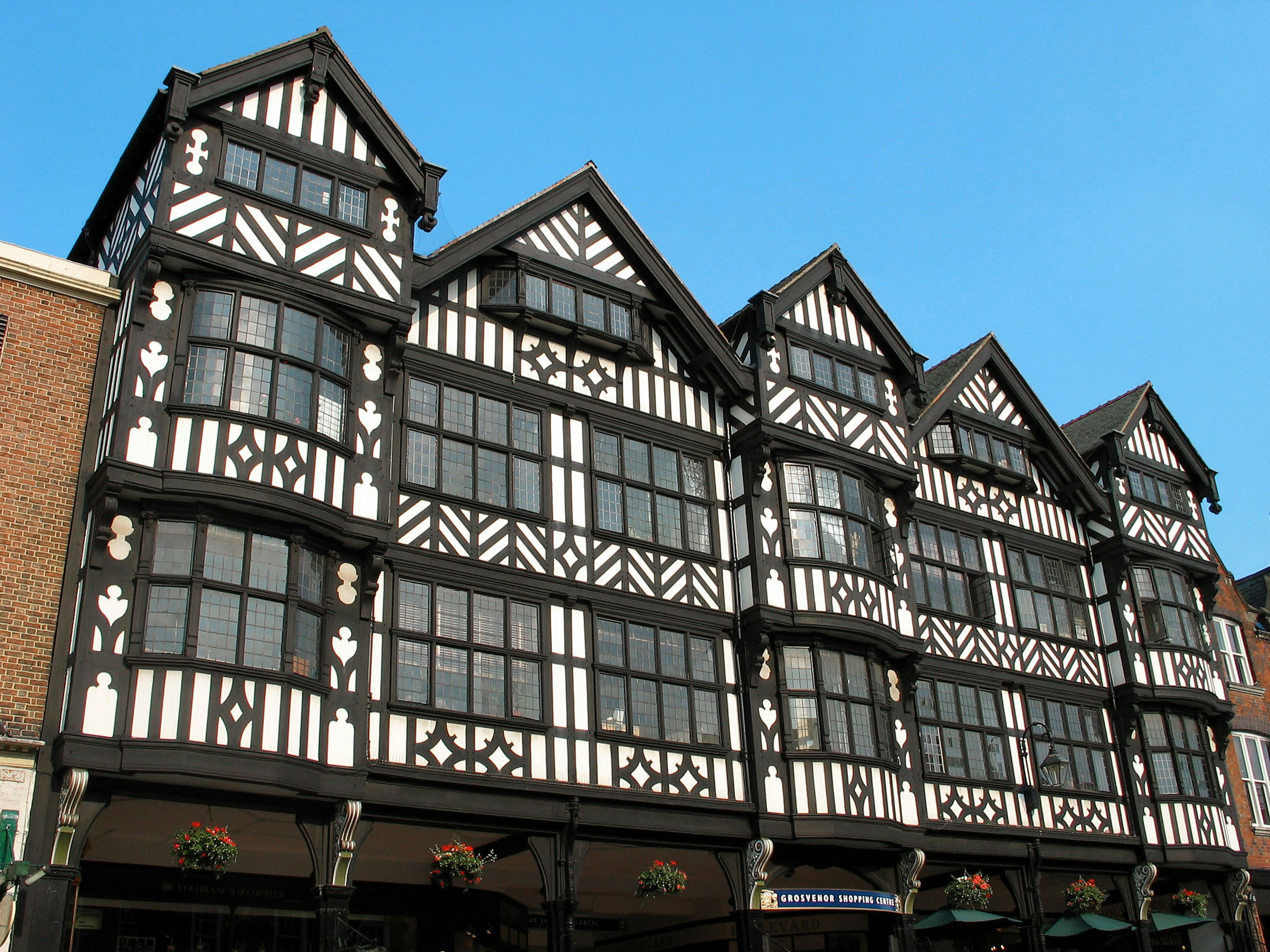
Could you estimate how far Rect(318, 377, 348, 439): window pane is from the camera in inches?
651

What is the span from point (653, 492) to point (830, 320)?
551 cm

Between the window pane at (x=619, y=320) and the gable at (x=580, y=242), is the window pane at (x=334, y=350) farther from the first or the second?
the window pane at (x=619, y=320)

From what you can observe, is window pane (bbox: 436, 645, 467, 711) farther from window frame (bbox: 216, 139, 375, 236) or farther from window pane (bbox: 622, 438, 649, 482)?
window frame (bbox: 216, 139, 375, 236)

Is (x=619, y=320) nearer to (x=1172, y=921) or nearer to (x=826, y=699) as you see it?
(x=826, y=699)

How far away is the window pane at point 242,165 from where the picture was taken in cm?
1705

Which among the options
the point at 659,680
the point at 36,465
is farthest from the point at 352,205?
the point at 659,680

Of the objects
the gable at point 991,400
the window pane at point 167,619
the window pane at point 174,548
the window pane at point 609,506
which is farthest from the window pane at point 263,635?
the gable at point 991,400

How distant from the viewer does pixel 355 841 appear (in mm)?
15250

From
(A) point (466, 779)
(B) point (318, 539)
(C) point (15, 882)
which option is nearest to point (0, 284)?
(B) point (318, 539)

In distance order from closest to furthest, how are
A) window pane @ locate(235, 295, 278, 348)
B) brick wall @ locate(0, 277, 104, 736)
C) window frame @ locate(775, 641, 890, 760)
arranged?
brick wall @ locate(0, 277, 104, 736)
window pane @ locate(235, 295, 278, 348)
window frame @ locate(775, 641, 890, 760)

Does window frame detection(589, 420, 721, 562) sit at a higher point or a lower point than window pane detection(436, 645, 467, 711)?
higher

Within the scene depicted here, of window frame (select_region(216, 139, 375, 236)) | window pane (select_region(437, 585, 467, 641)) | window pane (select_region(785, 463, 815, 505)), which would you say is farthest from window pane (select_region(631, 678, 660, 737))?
window frame (select_region(216, 139, 375, 236))

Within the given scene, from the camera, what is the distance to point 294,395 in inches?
643

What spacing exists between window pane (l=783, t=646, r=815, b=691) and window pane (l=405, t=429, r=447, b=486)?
20.3ft
